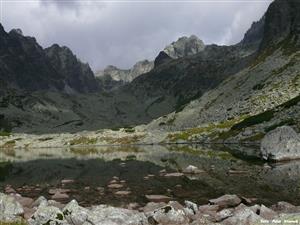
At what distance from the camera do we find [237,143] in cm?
13062

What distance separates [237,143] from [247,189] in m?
83.4

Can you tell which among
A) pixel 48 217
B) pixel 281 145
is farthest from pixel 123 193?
pixel 281 145

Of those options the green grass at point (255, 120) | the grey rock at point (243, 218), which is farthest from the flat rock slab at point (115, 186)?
the green grass at point (255, 120)

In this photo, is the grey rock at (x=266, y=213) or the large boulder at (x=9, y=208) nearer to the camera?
Answer: the grey rock at (x=266, y=213)

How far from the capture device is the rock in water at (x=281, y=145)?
7612 cm

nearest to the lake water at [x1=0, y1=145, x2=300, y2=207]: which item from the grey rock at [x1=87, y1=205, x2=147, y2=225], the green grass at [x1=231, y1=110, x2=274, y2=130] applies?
the grey rock at [x1=87, y1=205, x2=147, y2=225]

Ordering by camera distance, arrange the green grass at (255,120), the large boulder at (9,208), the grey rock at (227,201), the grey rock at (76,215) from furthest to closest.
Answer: the green grass at (255,120), the grey rock at (227,201), the large boulder at (9,208), the grey rock at (76,215)

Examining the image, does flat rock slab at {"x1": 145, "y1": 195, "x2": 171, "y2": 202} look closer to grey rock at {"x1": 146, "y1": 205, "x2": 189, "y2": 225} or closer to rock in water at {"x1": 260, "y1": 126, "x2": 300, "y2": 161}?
grey rock at {"x1": 146, "y1": 205, "x2": 189, "y2": 225}

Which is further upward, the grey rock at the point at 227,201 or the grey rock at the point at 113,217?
the grey rock at the point at 113,217

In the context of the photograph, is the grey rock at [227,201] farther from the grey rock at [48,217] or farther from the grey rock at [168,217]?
the grey rock at [48,217]

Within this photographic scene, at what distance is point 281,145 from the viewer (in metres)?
77.6

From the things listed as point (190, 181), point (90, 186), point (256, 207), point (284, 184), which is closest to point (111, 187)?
point (90, 186)

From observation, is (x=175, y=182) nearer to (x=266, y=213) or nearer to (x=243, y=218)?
(x=266, y=213)

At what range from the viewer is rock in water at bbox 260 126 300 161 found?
250 ft
